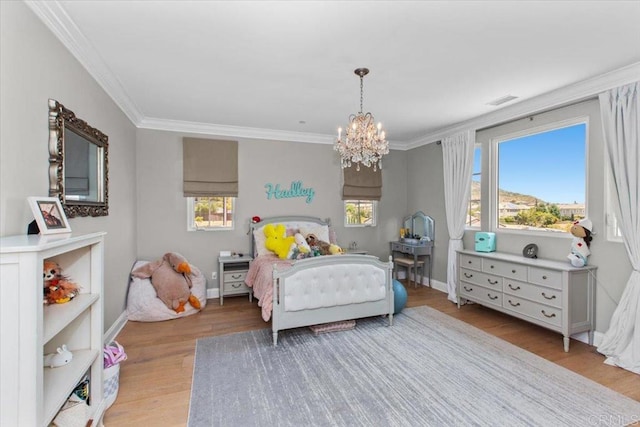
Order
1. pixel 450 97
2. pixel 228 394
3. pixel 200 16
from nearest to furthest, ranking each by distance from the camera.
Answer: pixel 200 16 → pixel 228 394 → pixel 450 97

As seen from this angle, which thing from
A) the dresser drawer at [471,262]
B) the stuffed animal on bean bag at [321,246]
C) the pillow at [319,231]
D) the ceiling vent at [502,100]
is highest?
the ceiling vent at [502,100]

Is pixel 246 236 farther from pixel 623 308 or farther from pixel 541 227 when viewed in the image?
pixel 623 308

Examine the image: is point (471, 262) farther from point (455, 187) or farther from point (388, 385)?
point (388, 385)

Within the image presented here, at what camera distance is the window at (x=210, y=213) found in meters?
4.73

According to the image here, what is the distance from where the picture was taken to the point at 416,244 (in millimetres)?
5293

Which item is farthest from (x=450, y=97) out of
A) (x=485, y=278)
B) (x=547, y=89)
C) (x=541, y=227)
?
(x=485, y=278)

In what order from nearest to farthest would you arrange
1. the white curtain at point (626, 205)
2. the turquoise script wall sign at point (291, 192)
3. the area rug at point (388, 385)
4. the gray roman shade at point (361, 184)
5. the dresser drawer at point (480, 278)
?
the area rug at point (388, 385), the white curtain at point (626, 205), the dresser drawer at point (480, 278), the turquoise script wall sign at point (291, 192), the gray roman shade at point (361, 184)

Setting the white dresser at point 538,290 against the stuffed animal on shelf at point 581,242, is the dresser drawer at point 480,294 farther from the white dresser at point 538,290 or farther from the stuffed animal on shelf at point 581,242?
the stuffed animal on shelf at point 581,242

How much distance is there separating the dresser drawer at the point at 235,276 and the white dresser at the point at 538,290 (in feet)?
10.7

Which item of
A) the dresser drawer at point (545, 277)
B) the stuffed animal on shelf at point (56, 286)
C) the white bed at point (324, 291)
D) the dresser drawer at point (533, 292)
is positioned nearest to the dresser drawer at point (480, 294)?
the dresser drawer at point (533, 292)

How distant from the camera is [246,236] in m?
4.98

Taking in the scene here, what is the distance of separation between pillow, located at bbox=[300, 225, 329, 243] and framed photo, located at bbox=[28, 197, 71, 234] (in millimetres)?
3342

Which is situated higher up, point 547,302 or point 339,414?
point 547,302

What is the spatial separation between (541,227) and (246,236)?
4.10 metres
